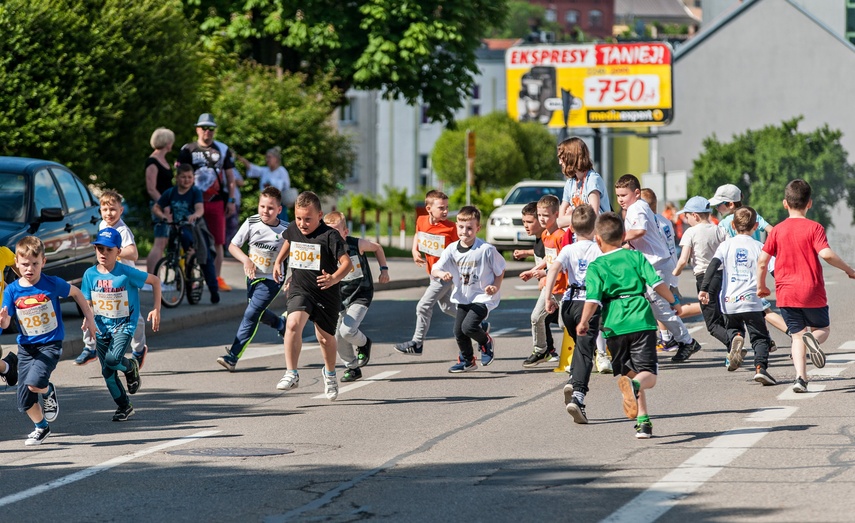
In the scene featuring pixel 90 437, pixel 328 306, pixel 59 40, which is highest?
pixel 59 40

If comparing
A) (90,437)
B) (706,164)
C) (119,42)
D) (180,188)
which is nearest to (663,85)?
(706,164)

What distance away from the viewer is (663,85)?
46.5 m

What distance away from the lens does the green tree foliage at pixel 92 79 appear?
20.4 m

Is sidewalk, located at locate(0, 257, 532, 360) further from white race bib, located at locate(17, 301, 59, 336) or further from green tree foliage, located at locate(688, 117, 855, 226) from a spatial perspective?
green tree foliage, located at locate(688, 117, 855, 226)

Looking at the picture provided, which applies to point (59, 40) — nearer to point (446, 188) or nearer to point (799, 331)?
point (799, 331)

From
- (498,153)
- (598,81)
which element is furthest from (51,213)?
(498,153)

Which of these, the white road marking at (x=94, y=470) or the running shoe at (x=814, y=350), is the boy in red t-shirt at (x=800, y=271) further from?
the white road marking at (x=94, y=470)

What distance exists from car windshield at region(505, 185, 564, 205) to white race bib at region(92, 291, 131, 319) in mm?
22354

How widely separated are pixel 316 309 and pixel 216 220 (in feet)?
27.0

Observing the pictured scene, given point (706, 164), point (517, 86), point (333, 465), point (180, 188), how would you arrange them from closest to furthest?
point (333, 465) → point (180, 188) → point (706, 164) → point (517, 86)

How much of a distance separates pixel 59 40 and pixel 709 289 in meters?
11.7

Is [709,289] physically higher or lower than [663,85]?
lower

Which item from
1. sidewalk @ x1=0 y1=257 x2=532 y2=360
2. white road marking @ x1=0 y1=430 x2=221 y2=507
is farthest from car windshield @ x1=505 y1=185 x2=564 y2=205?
white road marking @ x1=0 y1=430 x2=221 y2=507

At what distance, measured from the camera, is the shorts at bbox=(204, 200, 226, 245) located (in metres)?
18.8
